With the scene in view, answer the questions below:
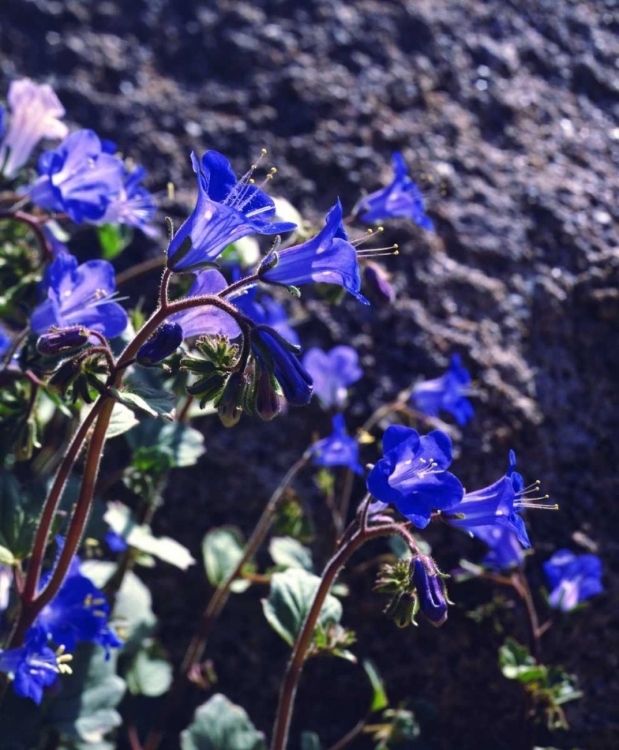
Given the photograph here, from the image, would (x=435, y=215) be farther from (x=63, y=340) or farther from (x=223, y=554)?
(x=63, y=340)

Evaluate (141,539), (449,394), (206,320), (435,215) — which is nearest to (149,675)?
(141,539)

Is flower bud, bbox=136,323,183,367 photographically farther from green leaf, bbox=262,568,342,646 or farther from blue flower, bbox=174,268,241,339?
green leaf, bbox=262,568,342,646

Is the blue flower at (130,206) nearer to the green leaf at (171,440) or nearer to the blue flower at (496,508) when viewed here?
the green leaf at (171,440)

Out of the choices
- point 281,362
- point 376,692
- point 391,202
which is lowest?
point 376,692

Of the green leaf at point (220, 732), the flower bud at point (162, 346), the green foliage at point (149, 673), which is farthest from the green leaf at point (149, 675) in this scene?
the flower bud at point (162, 346)

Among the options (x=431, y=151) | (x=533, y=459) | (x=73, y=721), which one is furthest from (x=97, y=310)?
(x=431, y=151)

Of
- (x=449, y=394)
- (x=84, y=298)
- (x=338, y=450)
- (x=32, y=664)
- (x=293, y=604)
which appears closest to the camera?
(x=32, y=664)

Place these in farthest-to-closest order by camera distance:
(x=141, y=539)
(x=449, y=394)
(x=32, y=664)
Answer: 1. (x=449, y=394)
2. (x=141, y=539)
3. (x=32, y=664)

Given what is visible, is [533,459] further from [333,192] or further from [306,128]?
[306,128]
